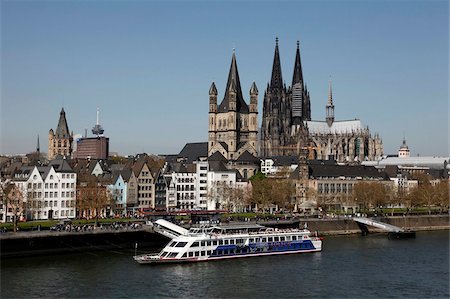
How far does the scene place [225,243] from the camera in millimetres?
75938

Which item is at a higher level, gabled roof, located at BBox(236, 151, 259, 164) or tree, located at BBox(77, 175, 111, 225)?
gabled roof, located at BBox(236, 151, 259, 164)

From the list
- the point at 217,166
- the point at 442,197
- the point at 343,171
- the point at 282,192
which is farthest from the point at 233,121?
the point at 442,197

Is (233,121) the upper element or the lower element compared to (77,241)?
upper

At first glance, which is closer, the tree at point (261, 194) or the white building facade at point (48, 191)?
the white building facade at point (48, 191)

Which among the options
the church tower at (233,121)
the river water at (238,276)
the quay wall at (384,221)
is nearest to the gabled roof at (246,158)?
the church tower at (233,121)

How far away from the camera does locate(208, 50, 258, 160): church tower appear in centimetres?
17512

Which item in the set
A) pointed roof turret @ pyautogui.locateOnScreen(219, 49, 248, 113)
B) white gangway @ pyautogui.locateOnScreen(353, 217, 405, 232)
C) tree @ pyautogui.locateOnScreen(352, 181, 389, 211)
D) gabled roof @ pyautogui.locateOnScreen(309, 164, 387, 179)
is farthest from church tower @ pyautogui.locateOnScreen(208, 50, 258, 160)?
white gangway @ pyautogui.locateOnScreen(353, 217, 405, 232)

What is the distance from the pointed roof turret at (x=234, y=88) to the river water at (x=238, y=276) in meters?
99.3

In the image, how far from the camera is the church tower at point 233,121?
175125mm

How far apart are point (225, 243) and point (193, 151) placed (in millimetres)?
104711

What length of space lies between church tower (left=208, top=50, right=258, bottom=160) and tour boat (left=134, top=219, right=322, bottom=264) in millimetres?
88914

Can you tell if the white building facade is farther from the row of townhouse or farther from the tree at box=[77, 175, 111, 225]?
the tree at box=[77, 175, 111, 225]

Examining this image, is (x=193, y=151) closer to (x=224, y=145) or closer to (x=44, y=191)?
(x=224, y=145)

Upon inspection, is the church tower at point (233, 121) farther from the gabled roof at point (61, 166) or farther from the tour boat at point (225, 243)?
the tour boat at point (225, 243)
